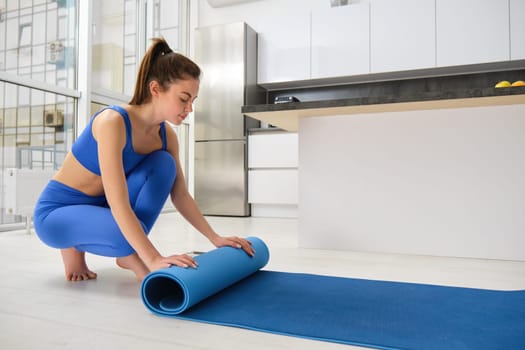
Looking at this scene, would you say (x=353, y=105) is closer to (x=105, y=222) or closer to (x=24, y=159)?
(x=105, y=222)

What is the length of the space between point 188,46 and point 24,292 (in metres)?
4.51

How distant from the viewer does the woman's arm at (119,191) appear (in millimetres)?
1153

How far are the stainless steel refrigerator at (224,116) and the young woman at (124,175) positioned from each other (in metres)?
2.92

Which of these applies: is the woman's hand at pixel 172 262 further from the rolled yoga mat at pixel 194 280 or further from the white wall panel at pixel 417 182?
the white wall panel at pixel 417 182

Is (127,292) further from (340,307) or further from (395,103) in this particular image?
(395,103)

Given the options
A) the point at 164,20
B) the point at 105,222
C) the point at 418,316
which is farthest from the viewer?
the point at 164,20

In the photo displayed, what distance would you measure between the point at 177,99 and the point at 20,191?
2088mm

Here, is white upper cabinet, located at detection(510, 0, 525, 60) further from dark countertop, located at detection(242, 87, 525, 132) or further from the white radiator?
the white radiator

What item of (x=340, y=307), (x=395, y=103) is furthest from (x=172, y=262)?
(x=395, y=103)

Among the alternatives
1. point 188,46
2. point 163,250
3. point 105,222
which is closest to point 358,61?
point 188,46

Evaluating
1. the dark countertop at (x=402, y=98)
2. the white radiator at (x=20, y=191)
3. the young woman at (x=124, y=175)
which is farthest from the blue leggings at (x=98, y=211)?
the white radiator at (x=20, y=191)

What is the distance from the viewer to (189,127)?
5.39 metres

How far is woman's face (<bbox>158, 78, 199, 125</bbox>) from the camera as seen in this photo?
1.31 m

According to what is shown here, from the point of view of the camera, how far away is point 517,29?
375cm
